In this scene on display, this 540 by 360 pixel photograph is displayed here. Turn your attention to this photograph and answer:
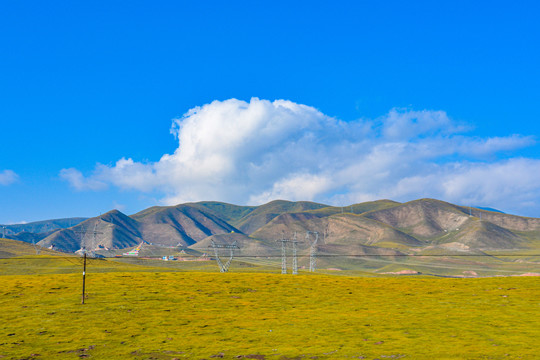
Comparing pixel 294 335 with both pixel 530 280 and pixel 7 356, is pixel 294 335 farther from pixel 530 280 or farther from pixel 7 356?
pixel 530 280

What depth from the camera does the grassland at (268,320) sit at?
132 ft

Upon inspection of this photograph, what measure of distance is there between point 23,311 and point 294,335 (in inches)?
1726

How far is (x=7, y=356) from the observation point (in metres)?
40.5

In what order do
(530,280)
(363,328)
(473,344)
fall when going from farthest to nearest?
1. (530,280)
2. (363,328)
3. (473,344)

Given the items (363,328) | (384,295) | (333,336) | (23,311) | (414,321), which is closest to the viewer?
(333,336)

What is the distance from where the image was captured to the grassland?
40.1m

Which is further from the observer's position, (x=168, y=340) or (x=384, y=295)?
(x=384, y=295)

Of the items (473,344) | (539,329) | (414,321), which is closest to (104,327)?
(414,321)

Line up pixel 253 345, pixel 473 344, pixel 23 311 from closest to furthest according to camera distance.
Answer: pixel 473 344 < pixel 253 345 < pixel 23 311

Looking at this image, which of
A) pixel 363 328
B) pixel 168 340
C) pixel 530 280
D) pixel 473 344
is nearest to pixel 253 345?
pixel 168 340

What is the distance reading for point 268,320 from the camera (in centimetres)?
5825

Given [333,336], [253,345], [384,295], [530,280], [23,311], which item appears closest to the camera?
[253,345]

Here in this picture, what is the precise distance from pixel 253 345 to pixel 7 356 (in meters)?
22.7

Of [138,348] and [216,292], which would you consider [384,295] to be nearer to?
[216,292]
